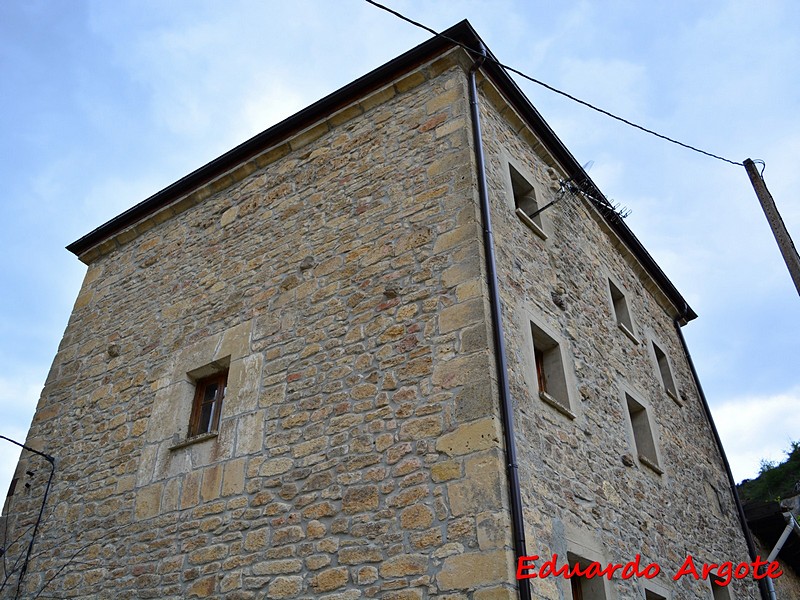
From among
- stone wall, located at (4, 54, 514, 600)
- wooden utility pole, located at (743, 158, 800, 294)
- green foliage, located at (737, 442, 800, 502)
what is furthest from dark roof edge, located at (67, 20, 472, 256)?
green foliage, located at (737, 442, 800, 502)

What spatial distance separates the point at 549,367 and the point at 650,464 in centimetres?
194

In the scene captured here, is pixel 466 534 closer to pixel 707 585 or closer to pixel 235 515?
pixel 235 515

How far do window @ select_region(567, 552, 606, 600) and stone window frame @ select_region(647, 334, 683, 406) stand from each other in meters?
4.23

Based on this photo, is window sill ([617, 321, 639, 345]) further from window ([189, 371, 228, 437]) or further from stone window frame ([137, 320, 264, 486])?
window ([189, 371, 228, 437])

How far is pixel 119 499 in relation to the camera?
664 cm

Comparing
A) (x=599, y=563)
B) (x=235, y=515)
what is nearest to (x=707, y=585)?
(x=599, y=563)

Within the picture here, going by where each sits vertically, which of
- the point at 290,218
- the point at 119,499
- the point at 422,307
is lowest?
the point at 119,499

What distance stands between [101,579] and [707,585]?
6236 millimetres

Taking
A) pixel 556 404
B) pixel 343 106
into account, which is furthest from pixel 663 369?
pixel 343 106

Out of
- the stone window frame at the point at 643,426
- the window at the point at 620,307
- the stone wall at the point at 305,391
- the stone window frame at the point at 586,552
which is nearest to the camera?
the stone wall at the point at 305,391

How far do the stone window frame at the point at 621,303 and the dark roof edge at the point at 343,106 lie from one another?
3.04ft

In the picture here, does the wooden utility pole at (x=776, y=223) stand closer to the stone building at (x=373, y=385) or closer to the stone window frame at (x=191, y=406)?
the stone building at (x=373, y=385)

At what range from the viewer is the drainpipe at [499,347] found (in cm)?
444

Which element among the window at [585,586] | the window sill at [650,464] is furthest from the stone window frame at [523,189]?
the window at [585,586]
